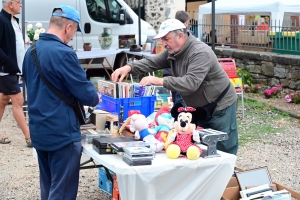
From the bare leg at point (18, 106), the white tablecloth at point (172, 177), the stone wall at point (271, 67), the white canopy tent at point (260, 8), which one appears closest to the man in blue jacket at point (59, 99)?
the white tablecloth at point (172, 177)

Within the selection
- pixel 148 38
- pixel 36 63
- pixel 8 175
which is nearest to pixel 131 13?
pixel 148 38

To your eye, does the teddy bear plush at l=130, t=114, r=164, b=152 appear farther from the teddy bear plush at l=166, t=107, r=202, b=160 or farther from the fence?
the fence

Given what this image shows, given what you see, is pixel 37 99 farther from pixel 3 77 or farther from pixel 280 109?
pixel 280 109

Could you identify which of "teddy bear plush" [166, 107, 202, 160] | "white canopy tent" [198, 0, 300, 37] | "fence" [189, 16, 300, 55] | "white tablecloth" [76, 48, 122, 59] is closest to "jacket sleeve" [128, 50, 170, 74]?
"teddy bear plush" [166, 107, 202, 160]

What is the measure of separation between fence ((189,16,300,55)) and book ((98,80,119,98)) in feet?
19.2

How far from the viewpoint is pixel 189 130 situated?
3326mm

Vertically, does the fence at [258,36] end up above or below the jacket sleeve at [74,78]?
above

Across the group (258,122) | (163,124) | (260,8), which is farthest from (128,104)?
(260,8)

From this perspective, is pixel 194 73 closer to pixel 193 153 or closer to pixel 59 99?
pixel 193 153

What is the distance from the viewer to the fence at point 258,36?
31.5ft

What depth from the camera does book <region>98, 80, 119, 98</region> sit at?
4.06 m

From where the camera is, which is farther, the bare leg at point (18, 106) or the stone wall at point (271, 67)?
the stone wall at point (271, 67)

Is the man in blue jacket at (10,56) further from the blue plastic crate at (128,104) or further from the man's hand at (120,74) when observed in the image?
the man's hand at (120,74)

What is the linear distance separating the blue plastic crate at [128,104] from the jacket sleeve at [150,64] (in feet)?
0.71
